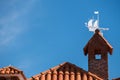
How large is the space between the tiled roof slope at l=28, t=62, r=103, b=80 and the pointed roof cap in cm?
504

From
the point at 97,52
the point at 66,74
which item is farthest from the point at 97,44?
the point at 66,74

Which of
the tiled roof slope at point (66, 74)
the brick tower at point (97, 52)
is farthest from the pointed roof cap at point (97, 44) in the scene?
the tiled roof slope at point (66, 74)

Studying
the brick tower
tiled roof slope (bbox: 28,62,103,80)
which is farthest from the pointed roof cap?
tiled roof slope (bbox: 28,62,103,80)

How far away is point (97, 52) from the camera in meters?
27.2

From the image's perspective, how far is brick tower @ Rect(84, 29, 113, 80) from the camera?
1022 inches

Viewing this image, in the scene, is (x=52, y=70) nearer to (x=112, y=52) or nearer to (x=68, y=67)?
(x=68, y=67)

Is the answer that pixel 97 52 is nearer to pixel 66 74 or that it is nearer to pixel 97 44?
pixel 97 44

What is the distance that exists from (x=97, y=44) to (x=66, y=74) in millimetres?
6119

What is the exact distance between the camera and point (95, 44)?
2717cm

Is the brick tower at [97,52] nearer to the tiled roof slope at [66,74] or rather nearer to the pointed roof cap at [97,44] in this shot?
the pointed roof cap at [97,44]

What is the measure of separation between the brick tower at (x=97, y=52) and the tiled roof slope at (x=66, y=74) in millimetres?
3995

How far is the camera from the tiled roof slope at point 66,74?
2138 centimetres

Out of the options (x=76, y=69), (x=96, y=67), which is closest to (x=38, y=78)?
(x=76, y=69)

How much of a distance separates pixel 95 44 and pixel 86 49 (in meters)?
0.65
